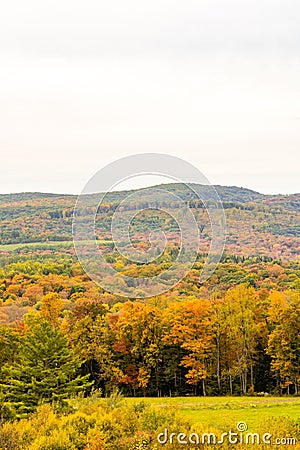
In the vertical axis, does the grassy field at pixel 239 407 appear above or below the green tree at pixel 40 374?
below

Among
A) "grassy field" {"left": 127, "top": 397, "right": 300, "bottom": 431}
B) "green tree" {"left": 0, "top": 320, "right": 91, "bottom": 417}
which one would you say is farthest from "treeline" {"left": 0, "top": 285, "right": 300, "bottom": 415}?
"green tree" {"left": 0, "top": 320, "right": 91, "bottom": 417}

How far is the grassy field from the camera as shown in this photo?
24323 millimetres

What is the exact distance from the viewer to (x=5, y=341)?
93.9 feet

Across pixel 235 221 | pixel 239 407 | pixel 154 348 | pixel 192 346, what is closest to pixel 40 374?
pixel 239 407

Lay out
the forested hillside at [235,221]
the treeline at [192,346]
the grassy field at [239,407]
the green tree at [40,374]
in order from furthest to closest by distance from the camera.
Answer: the forested hillside at [235,221] < the treeline at [192,346] < the grassy field at [239,407] < the green tree at [40,374]

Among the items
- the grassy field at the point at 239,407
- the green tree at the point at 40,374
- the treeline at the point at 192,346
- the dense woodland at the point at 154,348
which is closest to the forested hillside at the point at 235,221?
the dense woodland at the point at 154,348

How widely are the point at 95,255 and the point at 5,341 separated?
6.05 metres

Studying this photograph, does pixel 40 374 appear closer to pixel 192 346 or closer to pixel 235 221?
pixel 192 346

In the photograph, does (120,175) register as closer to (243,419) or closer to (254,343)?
(243,419)

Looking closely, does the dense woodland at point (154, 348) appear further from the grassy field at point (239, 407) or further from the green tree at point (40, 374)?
the grassy field at point (239, 407)

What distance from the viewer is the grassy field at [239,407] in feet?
79.8

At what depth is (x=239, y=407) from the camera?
1067 inches

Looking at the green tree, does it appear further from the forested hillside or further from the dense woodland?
the forested hillside

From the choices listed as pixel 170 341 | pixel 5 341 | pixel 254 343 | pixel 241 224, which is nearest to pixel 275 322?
pixel 254 343
